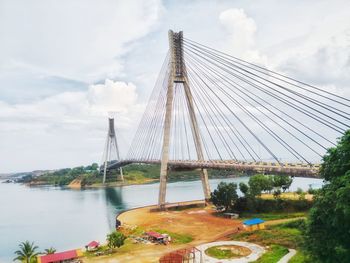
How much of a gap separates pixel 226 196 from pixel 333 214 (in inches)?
959

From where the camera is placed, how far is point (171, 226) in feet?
113

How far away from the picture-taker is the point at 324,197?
51.3 feet

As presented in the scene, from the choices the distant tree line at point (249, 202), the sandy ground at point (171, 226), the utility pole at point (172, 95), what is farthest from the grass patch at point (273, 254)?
the utility pole at point (172, 95)

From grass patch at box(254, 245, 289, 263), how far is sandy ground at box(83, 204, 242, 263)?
551 cm

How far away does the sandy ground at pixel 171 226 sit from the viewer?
25.7 metres

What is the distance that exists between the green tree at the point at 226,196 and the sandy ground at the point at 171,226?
1.87 metres

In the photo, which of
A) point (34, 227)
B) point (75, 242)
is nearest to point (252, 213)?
point (75, 242)

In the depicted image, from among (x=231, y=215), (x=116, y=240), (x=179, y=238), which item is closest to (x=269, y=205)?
(x=231, y=215)

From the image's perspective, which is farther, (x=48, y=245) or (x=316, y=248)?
(x=48, y=245)

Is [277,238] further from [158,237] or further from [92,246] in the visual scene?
[92,246]

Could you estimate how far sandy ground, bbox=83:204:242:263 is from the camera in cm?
2567

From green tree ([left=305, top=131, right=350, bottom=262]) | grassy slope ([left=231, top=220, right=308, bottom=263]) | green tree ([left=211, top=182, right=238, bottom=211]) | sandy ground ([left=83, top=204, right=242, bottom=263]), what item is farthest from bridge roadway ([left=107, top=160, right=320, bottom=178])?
green tree ([left=305, top=131, right=350, bottom=262])

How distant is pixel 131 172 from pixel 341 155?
11072 centimetres

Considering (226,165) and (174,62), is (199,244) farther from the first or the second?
(174,62)
